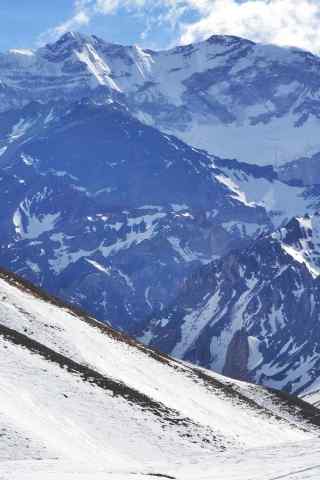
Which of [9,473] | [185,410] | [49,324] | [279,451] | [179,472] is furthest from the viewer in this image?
[49,324]

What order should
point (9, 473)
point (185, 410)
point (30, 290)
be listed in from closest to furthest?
point (9, 473) < point (185, 410) < point (30, 290)

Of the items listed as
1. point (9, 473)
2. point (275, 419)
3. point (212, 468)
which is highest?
point (275, 419)

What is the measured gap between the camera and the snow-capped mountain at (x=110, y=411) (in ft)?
160

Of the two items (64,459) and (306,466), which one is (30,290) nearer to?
(64,459)

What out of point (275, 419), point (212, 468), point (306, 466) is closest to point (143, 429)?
point (212, 468)

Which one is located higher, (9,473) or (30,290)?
(30,290)

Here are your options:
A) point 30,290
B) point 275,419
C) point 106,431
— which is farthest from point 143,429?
point 30,290

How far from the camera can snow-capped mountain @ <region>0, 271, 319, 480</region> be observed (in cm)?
4869

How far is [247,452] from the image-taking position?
170ft

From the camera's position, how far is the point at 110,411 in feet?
188

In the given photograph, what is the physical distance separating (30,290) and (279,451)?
3883 cm

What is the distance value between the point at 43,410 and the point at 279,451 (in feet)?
42.5

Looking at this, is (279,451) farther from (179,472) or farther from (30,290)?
(30,290)

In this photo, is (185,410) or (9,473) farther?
(185,410)
